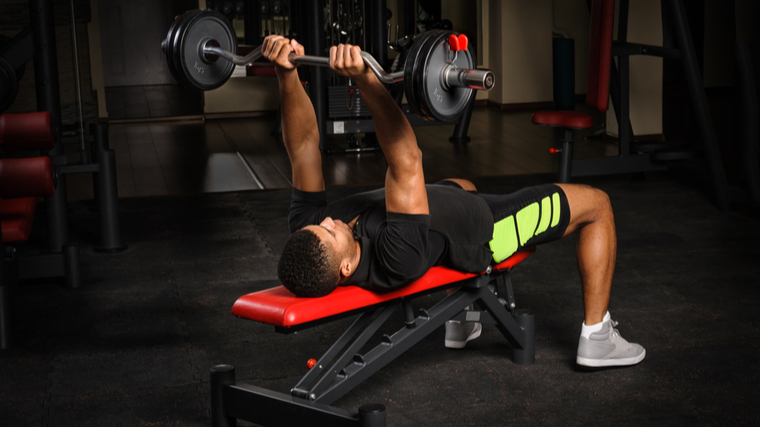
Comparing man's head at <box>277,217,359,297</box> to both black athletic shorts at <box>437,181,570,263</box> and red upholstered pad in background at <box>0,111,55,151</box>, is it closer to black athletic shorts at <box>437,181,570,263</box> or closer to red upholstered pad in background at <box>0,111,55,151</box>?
black athletic shorts at <box>437,181,570,263</box>

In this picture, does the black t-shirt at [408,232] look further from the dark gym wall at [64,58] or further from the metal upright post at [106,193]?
the dark gym wall at [64,58]

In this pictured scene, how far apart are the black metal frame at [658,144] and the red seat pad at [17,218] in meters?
2.57

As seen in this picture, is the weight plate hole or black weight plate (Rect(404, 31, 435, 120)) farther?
the weight plate hole

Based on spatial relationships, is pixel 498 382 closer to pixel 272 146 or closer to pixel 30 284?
pixel 30 284

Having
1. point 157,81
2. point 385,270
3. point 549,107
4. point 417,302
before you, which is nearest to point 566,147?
point 417,302

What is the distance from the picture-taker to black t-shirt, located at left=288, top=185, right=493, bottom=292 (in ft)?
5.98

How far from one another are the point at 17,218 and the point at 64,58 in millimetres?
4349

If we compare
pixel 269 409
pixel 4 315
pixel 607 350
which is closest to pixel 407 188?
pixel 269 409

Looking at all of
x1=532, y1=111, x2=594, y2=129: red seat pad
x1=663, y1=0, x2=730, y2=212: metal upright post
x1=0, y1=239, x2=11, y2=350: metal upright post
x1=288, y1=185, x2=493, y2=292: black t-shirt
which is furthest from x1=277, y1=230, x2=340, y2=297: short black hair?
x1=663, y1=0, x2=730, y2=212: metal upright post

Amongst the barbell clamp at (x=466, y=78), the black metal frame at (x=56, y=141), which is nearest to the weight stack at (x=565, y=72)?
the black metal frame at (x=56, y=141)

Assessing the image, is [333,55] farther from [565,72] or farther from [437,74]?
[565,72]

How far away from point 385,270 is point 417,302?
3.44ft

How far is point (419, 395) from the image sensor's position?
2.13 metres

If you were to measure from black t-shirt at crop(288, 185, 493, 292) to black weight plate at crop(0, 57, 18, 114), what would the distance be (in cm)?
125
